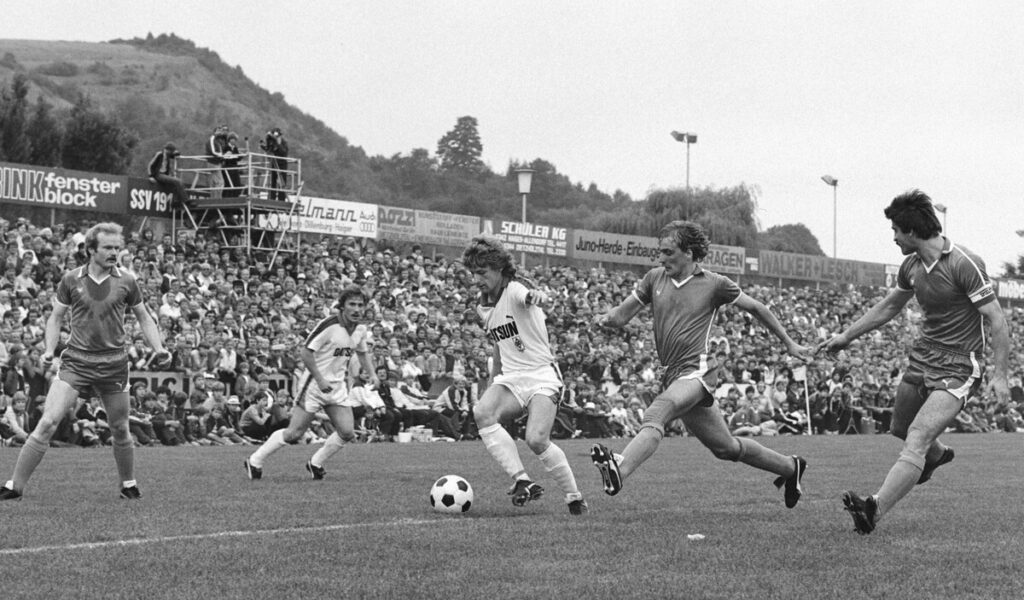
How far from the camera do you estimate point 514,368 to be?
10.6 m

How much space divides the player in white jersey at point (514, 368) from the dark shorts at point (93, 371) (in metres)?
3.05

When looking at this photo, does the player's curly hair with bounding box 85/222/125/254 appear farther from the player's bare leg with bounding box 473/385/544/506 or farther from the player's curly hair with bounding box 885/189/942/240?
the player's curly hair with bounding box 885/189/942/240

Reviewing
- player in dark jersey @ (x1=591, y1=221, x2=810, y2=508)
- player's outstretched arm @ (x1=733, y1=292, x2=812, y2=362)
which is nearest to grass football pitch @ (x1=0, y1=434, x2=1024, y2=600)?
player in dark jersey @ (x1=591, y1=221, x2=810, y2=508)

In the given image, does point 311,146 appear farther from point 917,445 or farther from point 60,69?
point 917,445

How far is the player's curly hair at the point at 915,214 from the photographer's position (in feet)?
29.2

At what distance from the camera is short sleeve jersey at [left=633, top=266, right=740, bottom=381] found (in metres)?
9.70

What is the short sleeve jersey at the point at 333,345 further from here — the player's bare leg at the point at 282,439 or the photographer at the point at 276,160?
the photographer at the point at 276,160

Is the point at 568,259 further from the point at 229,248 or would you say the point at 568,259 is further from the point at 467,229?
A: the point at 229,248

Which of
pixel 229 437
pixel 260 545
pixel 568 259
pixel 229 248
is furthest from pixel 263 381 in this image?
pixel 568 259

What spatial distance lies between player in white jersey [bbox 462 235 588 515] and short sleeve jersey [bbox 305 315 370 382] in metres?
4.12

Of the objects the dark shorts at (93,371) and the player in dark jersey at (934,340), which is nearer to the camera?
the player in dark jersey at (934,340)

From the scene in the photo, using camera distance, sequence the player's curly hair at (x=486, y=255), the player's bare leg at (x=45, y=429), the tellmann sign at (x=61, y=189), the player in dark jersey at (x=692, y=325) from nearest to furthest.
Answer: the player in dark jersey at (x=692, y=325) → the player's curly hair at (x=486, y=255) → the player's bare leg at (x=45, y=429) → the tellmann sign at (x=61, y=189)

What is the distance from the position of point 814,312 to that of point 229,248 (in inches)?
988

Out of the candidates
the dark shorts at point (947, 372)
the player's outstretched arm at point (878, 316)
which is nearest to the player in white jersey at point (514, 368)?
the player's outstretched arm at point (878, 316)
